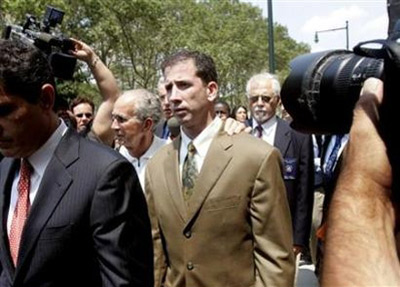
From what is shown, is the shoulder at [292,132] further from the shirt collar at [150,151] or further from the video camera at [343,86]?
the video camera at [343,86]

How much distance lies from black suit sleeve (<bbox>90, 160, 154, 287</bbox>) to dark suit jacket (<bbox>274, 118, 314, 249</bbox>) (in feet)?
9.95

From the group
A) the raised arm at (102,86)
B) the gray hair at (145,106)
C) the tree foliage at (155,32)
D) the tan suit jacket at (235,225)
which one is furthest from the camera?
the tree foliage at (155,32)

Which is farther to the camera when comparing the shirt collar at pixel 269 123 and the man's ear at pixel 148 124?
the shirt collar at pixel 269 123

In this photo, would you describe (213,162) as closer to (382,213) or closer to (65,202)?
(65,202)

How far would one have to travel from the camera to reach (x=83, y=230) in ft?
7.63

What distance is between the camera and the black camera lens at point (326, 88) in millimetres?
1369

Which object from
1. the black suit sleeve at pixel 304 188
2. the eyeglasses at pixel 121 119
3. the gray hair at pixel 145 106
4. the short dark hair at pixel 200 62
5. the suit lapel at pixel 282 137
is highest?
the short dark hair at pixel 200 62

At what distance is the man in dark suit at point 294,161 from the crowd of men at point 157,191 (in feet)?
4.70

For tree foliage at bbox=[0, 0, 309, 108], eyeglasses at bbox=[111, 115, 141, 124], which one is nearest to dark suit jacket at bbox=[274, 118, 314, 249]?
eyeglasses at bbox=[111, 115, 141, 124]

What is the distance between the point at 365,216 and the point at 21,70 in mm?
1426

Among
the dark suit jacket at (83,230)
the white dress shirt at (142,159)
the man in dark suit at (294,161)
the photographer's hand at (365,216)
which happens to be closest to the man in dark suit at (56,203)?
the dark suit jacket at (83,230)

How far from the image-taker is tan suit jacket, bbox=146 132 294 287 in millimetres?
3131

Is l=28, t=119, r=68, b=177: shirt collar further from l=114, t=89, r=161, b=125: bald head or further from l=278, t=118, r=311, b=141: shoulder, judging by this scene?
l=278, t=118, r=311, b=141: shoulder

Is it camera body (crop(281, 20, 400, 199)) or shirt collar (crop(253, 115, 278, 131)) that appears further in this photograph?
shirt collar (crop(253, 115, 278, 131))
